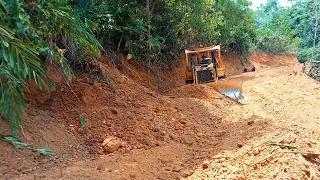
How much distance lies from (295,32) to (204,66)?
25254mm

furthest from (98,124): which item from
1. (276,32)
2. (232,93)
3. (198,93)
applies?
(276,32)

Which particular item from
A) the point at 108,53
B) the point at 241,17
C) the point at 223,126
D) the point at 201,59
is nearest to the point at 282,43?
the point at 241,17

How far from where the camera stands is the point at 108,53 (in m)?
9.44

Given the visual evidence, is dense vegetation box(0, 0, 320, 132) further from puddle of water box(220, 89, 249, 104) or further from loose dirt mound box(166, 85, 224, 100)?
puddle of water box(220, 89, 249, 104)

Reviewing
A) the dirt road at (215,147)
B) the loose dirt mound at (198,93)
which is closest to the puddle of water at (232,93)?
the loose dirt mound at (198,93)

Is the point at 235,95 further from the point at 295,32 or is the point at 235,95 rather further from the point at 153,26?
the point at 295,32

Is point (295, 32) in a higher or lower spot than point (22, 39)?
lower

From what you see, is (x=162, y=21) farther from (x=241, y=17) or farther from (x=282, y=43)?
(x=282, y=43)

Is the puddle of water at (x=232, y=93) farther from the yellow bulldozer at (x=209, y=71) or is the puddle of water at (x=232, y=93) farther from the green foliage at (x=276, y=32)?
the green foliage at (x=276, y=32)

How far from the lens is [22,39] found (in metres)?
3.86

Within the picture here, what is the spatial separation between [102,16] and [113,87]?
2734mm

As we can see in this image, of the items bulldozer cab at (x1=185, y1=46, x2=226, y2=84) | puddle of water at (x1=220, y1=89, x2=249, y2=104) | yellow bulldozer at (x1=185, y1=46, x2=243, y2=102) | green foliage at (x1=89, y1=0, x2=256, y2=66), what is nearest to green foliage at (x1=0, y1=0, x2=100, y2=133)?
green foliage at (x1=89, y1=0, x2=256, y2=66)

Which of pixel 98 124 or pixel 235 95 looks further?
pixel 235 95

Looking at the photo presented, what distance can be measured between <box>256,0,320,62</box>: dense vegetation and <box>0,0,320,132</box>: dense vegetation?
17 cm
